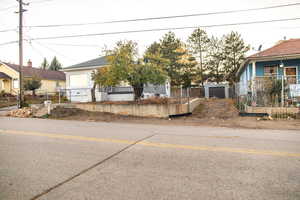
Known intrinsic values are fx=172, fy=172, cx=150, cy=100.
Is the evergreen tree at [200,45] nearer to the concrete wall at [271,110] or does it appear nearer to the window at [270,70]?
the window at [270,70]

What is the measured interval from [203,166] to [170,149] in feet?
4.06

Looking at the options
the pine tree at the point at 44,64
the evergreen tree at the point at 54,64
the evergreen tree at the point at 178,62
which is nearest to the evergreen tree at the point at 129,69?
the evergreen tree at the point at 178,62

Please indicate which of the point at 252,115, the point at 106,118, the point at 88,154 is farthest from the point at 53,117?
the point at 252,115

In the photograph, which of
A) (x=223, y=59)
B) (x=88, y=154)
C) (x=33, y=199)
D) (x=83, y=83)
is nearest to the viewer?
(x=33, y=199)

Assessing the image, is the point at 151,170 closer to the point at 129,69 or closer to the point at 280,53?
the point at 129,69

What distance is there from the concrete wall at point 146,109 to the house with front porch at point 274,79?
4.29 m

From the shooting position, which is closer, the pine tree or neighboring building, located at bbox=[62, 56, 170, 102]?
neighboring building, located at bbox=[62, 56, 170, 102]

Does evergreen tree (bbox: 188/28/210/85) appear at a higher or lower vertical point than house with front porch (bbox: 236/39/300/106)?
higher

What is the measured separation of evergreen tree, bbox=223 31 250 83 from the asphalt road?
27170 millimetres

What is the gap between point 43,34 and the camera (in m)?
15.5

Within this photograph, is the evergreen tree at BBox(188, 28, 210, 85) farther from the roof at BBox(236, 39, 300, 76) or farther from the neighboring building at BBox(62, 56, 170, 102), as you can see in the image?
the roof at BBox(236, 39, 300, 76)

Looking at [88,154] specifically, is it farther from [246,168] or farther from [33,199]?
[246,168]

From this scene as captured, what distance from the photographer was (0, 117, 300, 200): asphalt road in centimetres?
233

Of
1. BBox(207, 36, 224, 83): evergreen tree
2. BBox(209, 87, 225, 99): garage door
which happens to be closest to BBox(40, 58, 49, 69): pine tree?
BBox(207, 36, 224, 83): evergreen tree
